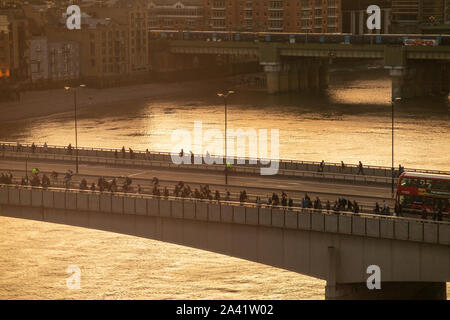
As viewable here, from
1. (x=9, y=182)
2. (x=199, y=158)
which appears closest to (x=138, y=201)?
(x=9, y=182)

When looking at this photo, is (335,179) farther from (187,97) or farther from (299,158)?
(187,97)

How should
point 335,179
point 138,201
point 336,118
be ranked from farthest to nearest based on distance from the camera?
1. point 336,118
2. point 335,179
3. point 138,201

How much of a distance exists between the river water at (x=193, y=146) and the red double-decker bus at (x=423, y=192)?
9.43 m

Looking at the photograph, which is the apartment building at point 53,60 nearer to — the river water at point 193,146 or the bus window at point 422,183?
the river water at point 193,146

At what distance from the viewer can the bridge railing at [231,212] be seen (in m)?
53.7

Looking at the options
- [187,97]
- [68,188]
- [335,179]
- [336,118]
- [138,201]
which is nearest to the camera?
[138,201]

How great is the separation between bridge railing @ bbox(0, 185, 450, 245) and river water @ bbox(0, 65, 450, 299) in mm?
6304

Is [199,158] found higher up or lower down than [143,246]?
higher up

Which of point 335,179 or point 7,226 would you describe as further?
point 7,226

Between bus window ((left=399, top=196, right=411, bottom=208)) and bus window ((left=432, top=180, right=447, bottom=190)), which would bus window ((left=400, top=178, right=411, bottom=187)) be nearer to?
bus window ((left=399, top=196, right=411, bottom=208))

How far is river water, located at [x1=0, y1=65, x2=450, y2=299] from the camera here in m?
68.1

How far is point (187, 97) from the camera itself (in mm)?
186625
